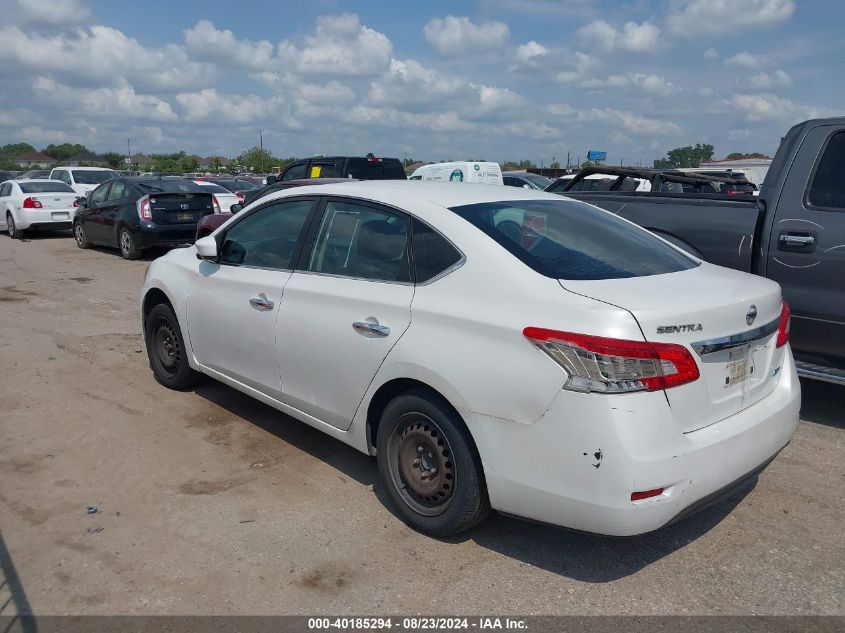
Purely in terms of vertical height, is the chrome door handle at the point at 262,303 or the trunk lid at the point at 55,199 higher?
the chrome door handle at the point at 262,303

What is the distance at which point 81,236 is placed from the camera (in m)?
16.0

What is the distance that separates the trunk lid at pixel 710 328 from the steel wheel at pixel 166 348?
3.53 meters

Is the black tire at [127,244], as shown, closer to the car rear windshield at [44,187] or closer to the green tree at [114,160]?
the car rear windshield at [44,187]

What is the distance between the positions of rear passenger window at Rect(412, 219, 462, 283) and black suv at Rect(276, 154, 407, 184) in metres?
11.0

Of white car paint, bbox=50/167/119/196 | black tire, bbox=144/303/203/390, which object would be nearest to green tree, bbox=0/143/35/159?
white car paint, bbox=50/167/119/196

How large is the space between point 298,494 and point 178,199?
11222 millimetres

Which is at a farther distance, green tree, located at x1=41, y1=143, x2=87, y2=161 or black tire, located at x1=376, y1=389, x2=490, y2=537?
green tree, located at x1=41, y1=143, x2=87, y2=161

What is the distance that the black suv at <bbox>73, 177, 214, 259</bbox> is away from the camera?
44.9 ft

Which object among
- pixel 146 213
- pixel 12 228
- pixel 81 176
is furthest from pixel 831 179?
pixel 81 176

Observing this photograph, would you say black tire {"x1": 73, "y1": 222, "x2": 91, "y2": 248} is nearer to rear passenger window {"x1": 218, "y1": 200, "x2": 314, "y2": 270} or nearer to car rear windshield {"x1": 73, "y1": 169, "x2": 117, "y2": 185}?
car rear windshield {"x1": 73, "y1": 169, "x2": 117, "y2": 185}

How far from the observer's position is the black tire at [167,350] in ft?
18.1

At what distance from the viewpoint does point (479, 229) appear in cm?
353

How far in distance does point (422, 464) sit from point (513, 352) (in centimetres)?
89

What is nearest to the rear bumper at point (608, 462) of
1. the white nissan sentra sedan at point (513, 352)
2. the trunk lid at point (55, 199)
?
the white nissan sentra sedan at point (513, 352)
